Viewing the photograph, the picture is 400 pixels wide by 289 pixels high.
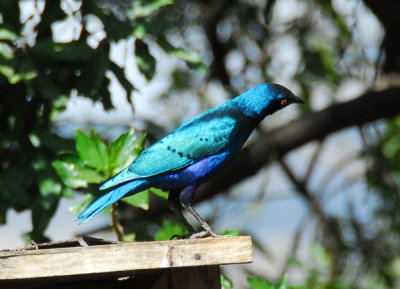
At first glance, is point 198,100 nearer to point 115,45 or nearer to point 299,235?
point 299,235

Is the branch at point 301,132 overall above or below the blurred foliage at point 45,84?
below

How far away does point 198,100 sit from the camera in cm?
679

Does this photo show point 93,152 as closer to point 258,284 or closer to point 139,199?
point 139,199

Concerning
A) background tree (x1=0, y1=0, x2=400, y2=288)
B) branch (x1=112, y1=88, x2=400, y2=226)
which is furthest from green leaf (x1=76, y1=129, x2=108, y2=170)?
branch (x1=112, y1=88, x2=400, y2=226)

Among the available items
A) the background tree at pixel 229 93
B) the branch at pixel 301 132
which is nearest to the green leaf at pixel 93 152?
the background tree at pixel 229 93

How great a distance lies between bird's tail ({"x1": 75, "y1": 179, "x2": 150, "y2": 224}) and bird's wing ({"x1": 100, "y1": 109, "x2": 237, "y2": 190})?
0.04 m

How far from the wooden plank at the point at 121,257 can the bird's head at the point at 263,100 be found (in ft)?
3.75

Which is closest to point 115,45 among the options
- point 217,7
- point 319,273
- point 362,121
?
point 319,273

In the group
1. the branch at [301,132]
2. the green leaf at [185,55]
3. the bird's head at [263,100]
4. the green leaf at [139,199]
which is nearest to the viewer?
the green leaf at [139,199]

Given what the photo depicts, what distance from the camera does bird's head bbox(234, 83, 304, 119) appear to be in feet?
10.9

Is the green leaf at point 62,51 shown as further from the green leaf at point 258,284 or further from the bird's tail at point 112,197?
the green leaf at point 258,284

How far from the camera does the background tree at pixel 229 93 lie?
3.56m

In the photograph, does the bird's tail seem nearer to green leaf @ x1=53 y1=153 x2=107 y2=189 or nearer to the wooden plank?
green leaf @ x1=53 y1=153 x2=107 y2=189

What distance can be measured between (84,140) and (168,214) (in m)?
2.70
